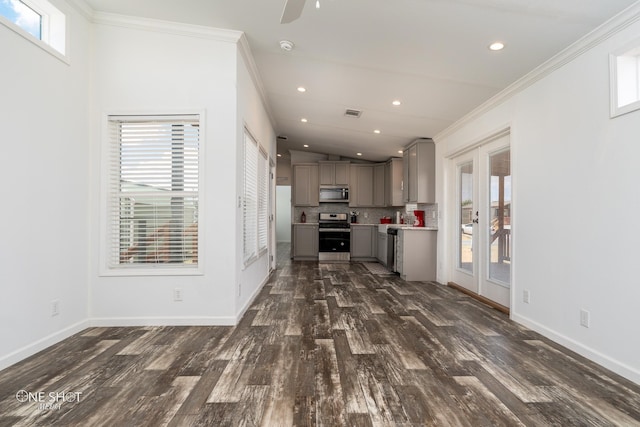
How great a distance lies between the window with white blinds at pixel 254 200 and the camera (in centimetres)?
362

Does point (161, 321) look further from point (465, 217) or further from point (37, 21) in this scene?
point (465, 217)

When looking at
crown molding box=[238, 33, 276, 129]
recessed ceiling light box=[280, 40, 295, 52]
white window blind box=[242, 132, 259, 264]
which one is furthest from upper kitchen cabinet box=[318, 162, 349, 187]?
recessed ceiling light box=[280, 40, 295, 52]

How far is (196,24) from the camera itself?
285cm

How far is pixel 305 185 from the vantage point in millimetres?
7641

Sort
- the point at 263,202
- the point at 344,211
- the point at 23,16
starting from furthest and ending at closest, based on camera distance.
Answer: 1. the point at 344,211
2. the point at 263,202
3. the point at 23,16

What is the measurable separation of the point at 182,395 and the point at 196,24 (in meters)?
3.11

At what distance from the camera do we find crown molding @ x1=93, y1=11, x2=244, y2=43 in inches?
112

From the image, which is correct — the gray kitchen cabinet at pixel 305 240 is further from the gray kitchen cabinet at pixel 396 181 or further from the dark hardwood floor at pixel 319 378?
the dark hardwood floor at pixel 319 378

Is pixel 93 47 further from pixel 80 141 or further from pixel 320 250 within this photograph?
pixel 320 250

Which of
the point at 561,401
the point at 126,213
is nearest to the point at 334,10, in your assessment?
the point at 126,213

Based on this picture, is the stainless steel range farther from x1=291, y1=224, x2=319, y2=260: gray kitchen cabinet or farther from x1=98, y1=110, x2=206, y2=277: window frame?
x1=98, y1=110, x2=206, y2=277: window frame

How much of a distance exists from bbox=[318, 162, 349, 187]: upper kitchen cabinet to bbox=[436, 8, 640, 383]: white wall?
4.50 metres

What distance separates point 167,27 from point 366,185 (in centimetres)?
555

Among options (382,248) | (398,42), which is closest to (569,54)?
(398,42)
